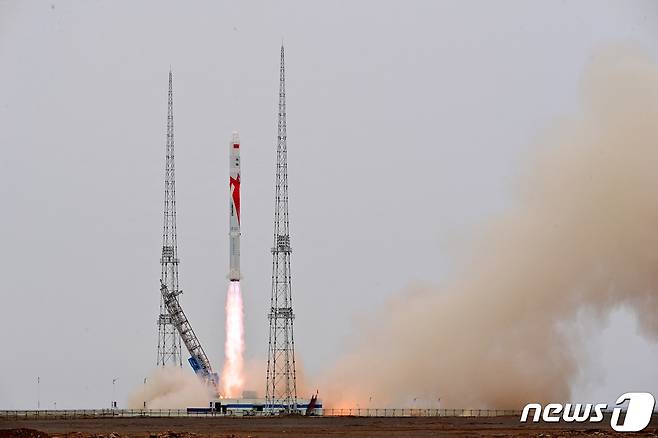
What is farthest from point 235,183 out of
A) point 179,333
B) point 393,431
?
point 393,431

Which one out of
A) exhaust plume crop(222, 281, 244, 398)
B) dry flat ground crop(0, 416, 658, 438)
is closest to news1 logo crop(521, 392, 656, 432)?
dry flat ground crop(0, 416, 658, 438)

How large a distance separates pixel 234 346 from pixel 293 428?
22.4 meters

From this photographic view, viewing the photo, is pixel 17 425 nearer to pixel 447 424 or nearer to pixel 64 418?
pixel 64 418

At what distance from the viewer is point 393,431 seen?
102188mm

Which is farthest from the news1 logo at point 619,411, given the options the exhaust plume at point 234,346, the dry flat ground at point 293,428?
the exhaust plume at point 234,346

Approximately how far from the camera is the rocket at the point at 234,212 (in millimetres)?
128500

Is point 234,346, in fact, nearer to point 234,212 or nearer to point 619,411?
point 234,212

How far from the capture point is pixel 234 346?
129 meters

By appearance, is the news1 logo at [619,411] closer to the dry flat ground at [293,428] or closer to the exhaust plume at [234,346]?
the dry flat ground at [293,428]

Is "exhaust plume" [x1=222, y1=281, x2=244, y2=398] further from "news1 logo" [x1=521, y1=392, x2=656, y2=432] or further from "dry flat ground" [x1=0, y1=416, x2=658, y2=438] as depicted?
"news1 logo" [x1=521, y1=392, x2=656, y2=432]

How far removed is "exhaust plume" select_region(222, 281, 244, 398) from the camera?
127 metres

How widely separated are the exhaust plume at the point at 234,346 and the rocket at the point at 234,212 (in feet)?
3.14

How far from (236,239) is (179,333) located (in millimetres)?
8696

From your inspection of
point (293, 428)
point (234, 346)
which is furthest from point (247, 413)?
point (293, 428)
